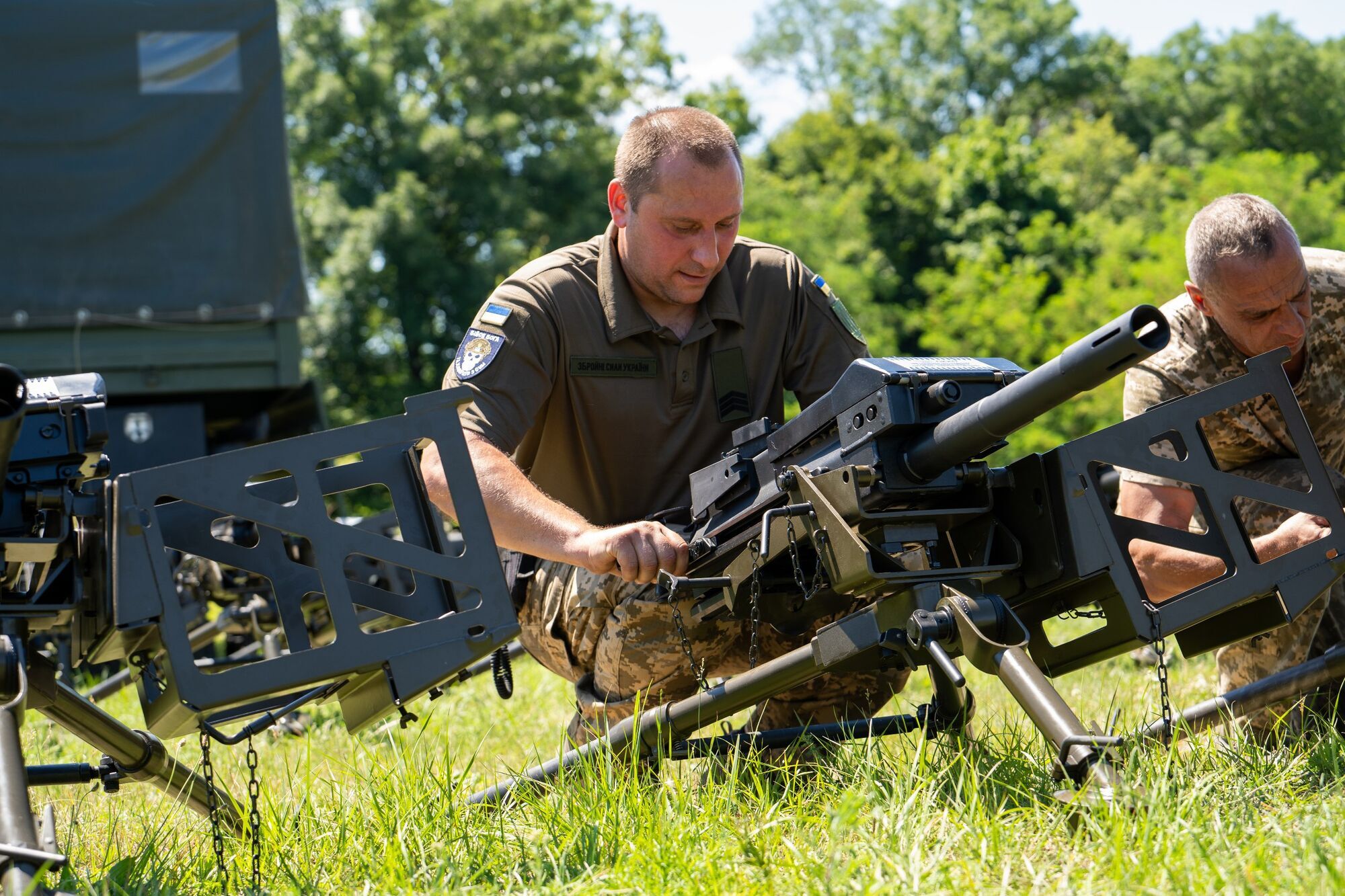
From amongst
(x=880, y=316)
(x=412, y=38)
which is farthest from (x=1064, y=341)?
(x=412, y=38)

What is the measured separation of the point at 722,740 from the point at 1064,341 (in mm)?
15564

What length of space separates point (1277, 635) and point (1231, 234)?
4.51 ft

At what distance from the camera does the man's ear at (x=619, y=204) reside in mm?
4219

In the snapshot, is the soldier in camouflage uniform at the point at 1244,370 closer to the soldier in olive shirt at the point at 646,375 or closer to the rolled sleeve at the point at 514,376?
the soldier in olive shirt at the point at 646,375

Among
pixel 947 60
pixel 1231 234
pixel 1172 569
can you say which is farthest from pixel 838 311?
pixel 947 60

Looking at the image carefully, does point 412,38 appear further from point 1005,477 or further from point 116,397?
point 1005,477

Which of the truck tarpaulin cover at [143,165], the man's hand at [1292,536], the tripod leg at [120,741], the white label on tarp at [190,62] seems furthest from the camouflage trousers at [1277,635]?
the white label on tarp at [190,62]

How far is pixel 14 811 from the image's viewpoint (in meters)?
2.24

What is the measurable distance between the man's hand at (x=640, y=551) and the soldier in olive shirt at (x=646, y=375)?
0.55 meters

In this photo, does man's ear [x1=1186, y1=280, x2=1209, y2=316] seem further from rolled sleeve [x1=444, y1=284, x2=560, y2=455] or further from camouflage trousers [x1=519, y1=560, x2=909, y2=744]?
rolled sleeve [x1=444, y1=284, x2=560, y2=455]

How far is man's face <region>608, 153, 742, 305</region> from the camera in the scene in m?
4.00

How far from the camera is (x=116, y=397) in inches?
321

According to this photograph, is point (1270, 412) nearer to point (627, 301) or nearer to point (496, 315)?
point (627, 301)

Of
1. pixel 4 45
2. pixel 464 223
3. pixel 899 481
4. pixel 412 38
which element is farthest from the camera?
pixel 412 38
